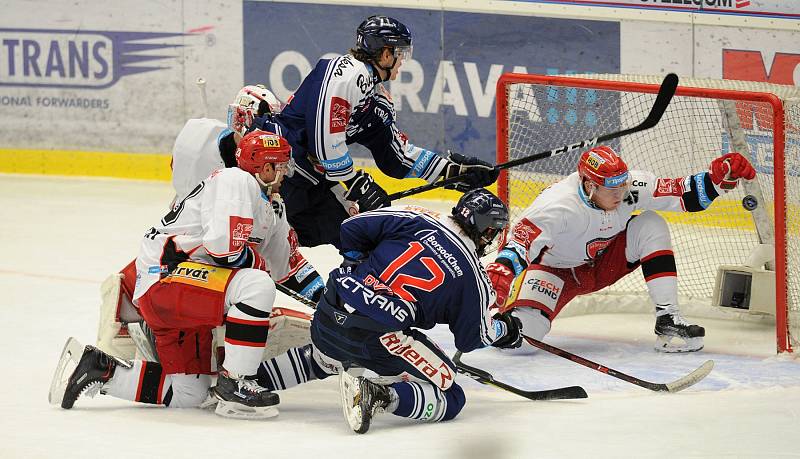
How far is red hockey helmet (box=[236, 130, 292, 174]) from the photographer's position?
13.6 feet

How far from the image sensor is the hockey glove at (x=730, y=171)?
4.83 metres

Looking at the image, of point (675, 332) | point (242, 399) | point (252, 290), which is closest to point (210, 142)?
point (252, 290)

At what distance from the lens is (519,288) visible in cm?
510

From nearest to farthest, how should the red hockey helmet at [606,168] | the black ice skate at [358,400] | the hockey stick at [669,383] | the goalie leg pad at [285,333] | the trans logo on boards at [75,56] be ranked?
1. the black ice skate at [358,400]
2. the hockey stick at [669,383]
3. the goalie leg pad at [285,333]
4. the red hockey helmet at [606,168]
5. the trans logo on boards at [75,56]

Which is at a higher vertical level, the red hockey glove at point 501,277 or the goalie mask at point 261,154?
the goalie mask at point 261,154

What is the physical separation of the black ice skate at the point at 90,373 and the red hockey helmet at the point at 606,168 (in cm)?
175

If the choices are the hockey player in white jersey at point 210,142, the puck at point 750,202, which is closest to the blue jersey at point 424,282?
the hockey player in white jersey at point 210,142

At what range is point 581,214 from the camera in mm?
4914

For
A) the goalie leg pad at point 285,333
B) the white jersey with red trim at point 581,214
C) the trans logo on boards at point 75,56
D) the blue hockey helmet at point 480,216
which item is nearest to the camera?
the blue hockey helmet at point 480,216

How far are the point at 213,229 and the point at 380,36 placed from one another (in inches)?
43.6

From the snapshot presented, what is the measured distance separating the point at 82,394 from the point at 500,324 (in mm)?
1295

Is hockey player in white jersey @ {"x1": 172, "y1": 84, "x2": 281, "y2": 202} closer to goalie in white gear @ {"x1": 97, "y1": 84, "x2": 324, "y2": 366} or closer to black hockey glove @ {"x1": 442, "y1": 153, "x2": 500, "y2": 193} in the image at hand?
goalie in white gear @ {"x1": 97, "y1": 84, "x2": 324, "y2": 366}

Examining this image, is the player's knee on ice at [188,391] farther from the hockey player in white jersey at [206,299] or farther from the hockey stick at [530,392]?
the hockey stick at [530,392]

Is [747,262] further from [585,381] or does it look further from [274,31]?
[274,31]
